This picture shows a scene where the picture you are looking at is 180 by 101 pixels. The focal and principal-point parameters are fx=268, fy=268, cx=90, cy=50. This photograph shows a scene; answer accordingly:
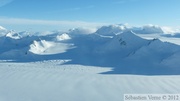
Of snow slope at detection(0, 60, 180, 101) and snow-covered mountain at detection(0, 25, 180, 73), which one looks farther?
snow-covered mountain at detection(0, 25, 180, 73)

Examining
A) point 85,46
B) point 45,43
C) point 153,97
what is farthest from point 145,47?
point 153,97

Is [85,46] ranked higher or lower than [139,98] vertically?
lower

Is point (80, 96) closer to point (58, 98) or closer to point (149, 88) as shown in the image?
point (58, 98)

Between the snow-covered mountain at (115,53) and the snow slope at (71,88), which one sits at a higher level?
the snow slope at (71,88)

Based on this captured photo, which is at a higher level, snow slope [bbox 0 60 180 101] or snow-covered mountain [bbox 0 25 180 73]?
snow slope [bbox 0 60 180 101]

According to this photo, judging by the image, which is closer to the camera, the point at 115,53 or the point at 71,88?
the point at 71,88

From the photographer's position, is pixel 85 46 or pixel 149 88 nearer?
pixel 149 88

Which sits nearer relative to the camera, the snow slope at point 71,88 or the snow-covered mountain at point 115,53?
the snow slope at point 71,88

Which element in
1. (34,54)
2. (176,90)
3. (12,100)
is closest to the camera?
(12,100)

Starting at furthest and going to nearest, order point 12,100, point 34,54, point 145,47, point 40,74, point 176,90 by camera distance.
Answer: point 34,54 < point 145,47 < point 40,74 < point 176,90 < point 12,100

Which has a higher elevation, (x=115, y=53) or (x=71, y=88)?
(x=71, y=88)
